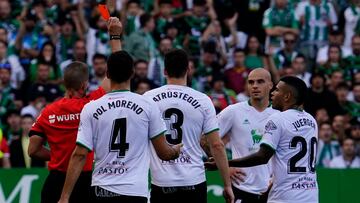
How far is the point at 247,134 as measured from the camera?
1316 cm

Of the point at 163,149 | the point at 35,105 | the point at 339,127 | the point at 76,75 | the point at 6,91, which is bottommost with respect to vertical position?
the point at 339,127

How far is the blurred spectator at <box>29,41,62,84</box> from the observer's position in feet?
70.2

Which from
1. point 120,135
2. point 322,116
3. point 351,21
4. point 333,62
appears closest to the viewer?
point 120,135

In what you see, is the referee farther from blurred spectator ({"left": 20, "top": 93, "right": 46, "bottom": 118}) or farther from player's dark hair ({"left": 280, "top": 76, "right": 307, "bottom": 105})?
blurred spectator ({"left": 20, "top": 93, "right": 46, "bottom": 118})

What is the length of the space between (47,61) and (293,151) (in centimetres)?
1082

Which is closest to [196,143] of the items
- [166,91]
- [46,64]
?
[166,91]

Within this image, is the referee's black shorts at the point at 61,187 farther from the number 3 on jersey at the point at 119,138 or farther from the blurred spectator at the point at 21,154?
the blurred spectator at the point at 21,154

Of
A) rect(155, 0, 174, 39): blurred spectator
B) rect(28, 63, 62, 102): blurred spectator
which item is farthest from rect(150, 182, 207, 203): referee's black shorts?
rect(155, 0, 174, 39): blurred spectator

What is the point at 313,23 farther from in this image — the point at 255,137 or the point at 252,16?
the point at 255,137

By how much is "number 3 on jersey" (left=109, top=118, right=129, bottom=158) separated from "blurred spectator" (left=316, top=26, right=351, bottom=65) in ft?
41.0

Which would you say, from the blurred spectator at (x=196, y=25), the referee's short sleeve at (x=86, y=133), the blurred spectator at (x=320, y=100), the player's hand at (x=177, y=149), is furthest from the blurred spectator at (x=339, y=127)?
the referee's short sleeve at (x=86, y=133)

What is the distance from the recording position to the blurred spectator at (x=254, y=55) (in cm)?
2256

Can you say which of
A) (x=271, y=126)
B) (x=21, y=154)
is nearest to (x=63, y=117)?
(x=271, y=126)

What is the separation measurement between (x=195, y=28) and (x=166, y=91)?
11.7 metres
